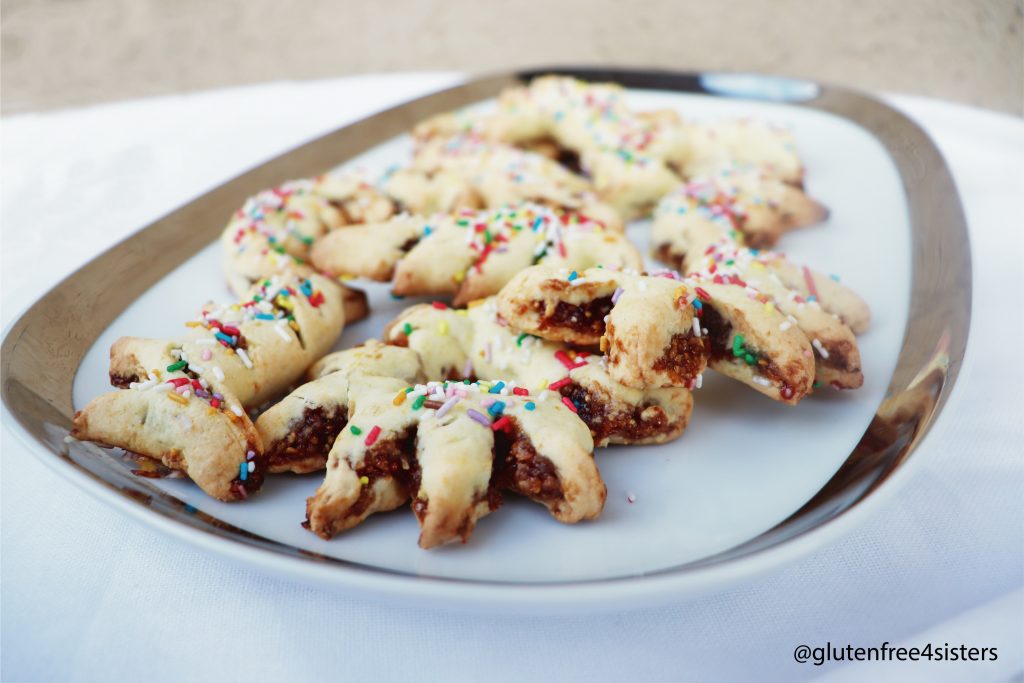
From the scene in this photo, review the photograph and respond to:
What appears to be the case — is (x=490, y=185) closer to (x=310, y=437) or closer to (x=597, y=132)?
(x=597, y=132)

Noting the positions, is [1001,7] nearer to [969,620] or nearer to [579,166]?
[579,166]

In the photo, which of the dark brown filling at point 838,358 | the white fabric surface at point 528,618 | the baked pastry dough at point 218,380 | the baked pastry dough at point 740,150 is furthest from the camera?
the baked pastry dough at point 740,150

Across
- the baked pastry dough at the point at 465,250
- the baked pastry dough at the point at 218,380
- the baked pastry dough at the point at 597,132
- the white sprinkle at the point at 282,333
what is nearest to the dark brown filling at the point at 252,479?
the baked pastry dough at the point at 218,380

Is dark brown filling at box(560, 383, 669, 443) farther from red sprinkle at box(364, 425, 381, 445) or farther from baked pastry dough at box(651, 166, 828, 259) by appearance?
baked pastry dough at box(651, 166, 828, 259)

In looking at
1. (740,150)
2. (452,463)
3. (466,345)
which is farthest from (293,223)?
(740,150)

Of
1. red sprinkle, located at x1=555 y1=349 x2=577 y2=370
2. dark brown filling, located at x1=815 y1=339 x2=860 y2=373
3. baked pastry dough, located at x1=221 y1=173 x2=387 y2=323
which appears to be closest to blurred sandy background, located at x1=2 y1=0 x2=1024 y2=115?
baked pastry dough, located at x1=221 y1=173 x2=387 y2=323

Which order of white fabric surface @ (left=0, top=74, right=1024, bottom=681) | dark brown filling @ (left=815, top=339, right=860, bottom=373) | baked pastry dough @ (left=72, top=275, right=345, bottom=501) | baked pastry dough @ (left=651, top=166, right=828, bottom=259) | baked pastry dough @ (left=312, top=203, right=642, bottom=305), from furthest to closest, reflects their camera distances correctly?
baked pastry dough @ (left=651, top=166, right=828, bottom=259) < baked pastry dough @ (left=312, top=203, right=642, bottom=305) < dark brown filling @ (left=815, top=339, right=860, bottom=373) < baked pastry dough @ (left=72, top=275, right=345, bottom=501) < white fabric surface @ (left=0, top=74, right=1024, bottom=681)

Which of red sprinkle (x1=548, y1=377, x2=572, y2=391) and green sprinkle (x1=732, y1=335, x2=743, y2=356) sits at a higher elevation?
green sprinkle (x1=732, y1=335, x2=743, y2=356)

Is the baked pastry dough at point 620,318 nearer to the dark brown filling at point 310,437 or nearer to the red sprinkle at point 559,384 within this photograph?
the red sprinkle at point 559,384

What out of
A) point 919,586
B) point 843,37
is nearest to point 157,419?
point 919,586
